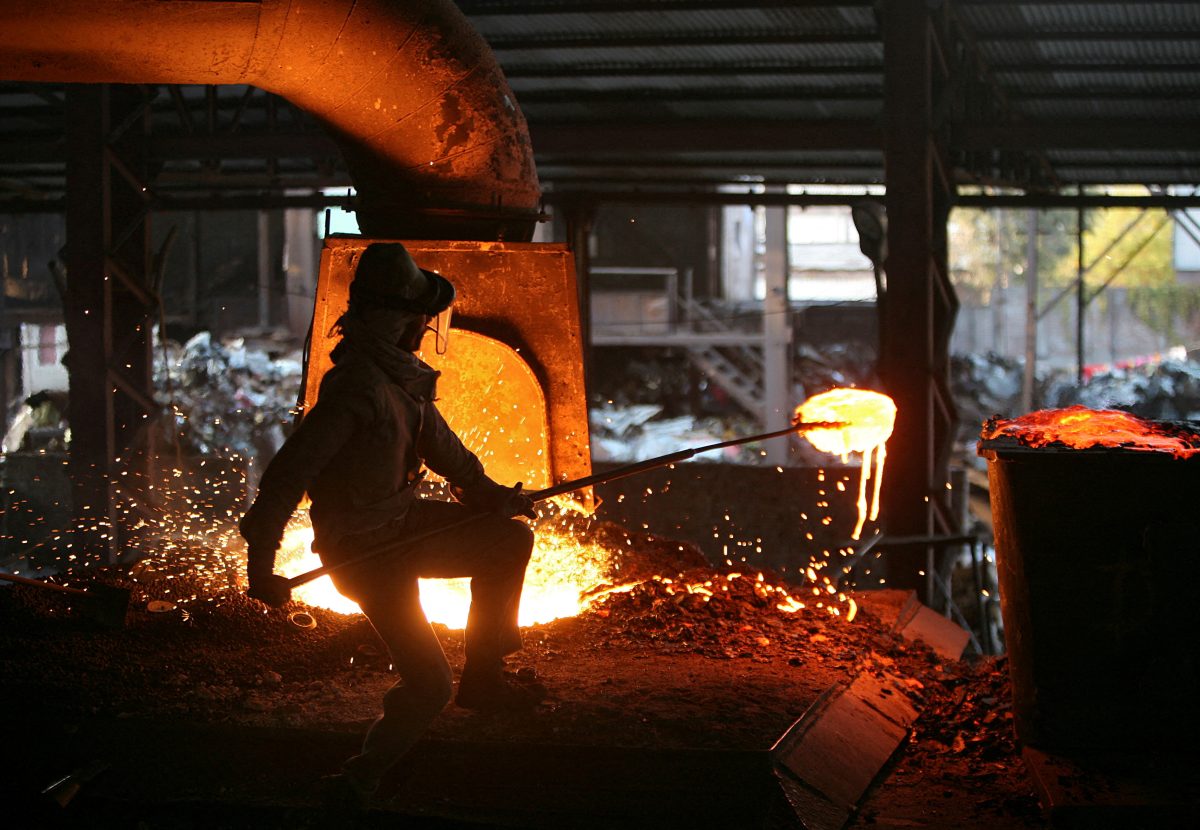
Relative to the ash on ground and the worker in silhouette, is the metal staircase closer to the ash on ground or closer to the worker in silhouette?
the ash on ground

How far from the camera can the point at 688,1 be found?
351 inches

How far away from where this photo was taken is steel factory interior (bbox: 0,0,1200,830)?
402 centimetres

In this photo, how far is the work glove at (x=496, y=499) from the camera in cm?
405

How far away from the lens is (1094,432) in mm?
4258

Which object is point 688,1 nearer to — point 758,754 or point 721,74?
Result: point 721,74

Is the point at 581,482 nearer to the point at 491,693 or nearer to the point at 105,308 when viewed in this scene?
the point at 491,693

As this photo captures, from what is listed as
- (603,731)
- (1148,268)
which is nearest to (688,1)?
(603,731)

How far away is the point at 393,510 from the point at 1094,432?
103 inches

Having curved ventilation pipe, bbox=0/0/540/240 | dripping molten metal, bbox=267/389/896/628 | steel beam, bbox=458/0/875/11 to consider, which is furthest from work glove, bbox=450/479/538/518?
steel beam, bbox=458/0/875/11

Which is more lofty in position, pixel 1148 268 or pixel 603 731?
pixel 1148 268

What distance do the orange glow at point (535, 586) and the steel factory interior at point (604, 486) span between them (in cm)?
3

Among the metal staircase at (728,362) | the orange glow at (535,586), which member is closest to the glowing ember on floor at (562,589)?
the orange glow at (535,586)

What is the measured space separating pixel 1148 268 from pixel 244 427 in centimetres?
2072

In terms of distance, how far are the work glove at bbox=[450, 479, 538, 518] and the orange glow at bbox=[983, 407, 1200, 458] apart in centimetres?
186
